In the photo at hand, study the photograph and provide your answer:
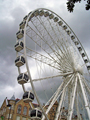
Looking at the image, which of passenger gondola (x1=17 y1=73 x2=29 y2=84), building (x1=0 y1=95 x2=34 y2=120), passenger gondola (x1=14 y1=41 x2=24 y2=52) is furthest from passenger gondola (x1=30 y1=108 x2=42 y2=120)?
building (x1=0 y1=95 x2=34 y2=120)

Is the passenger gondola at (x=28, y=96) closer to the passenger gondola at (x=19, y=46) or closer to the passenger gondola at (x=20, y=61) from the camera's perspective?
the passenger gondola at (x=20, y=61)

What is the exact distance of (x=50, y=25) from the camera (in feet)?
59.0

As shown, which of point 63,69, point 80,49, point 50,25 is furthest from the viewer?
point 80,49

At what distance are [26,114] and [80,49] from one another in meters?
19.2

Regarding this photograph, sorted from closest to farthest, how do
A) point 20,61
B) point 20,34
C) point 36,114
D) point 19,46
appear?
point 36,114 < point 20,61 < point 19,46 < point 20,34

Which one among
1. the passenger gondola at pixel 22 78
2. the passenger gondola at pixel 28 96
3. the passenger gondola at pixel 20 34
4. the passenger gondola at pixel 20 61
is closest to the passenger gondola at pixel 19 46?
the passenger gondola at pixel 20 61

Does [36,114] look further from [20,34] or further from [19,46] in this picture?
[20,34]

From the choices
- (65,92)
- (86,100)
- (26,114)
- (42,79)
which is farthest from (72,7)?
(26,114)

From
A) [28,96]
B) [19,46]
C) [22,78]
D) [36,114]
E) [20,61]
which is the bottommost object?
[36,114]

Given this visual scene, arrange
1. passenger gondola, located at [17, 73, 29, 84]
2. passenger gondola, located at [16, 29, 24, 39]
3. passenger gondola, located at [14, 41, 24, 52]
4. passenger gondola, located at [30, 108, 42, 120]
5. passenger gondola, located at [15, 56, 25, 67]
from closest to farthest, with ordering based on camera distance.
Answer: passenger gondola, located at [30, 108, 42, 120], passenger gondola, located at [17, 73, 29, 84], passenger gondola, located at [15, 56, 25, 67], passenger gondola, located at [14, 41, 24, 52], passenger gondola, located at [16, 29, 24, 39]

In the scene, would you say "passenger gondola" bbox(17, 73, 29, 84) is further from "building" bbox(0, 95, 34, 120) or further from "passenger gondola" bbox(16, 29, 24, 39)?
"building" bbox(0, 95, 34, 120)

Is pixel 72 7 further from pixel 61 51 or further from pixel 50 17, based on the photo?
pixel 50 17

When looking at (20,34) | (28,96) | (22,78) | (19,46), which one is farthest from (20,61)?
(20,34)

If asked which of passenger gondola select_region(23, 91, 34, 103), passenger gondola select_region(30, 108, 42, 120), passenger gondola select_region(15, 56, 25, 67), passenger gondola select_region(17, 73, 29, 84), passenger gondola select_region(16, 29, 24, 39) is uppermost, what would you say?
passenger gondola select_region(16, 29, 24, 39)
